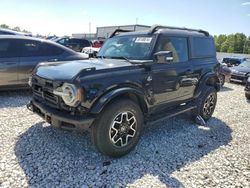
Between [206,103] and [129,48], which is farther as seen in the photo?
[206,103]

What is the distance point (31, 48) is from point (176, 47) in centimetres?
423

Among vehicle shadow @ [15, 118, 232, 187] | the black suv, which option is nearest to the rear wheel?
the black suv

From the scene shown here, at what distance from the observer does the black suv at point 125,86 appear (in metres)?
3.36

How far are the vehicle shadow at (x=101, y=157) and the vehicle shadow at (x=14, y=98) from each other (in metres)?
1.79

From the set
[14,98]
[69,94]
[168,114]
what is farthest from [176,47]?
[14,98]

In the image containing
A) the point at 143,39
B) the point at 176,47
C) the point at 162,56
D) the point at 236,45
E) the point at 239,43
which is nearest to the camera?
the point at 162,56

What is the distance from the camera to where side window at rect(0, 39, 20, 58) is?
6491 millimetres

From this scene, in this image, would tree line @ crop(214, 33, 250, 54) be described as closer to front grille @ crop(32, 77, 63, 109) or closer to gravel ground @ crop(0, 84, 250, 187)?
gravel ground @ crop(0, 84, 250, 187)

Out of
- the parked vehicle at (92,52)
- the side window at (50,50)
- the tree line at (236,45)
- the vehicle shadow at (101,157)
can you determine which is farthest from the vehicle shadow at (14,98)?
the tree line at (236,45)

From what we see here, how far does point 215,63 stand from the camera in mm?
5949

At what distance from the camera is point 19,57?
6.61 metres

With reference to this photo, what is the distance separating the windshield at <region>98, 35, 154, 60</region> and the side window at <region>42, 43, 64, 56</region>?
2549 mm

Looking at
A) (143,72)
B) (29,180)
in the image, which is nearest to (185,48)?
(143,72)

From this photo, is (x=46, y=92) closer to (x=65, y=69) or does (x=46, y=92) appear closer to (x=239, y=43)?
(x=65, y=69)
